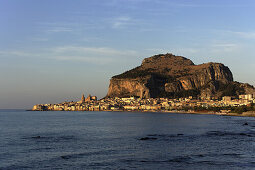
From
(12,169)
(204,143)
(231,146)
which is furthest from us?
(204,143)

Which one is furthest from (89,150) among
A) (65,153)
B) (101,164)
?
(101,164)

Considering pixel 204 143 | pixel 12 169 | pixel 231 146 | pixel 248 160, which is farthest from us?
pixel 204 143

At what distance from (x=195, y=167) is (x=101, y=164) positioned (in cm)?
1245

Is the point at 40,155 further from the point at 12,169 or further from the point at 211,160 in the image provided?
the point at 211,160

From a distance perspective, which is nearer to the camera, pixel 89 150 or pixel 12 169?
pixel 12 169

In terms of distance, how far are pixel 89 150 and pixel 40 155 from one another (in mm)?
8592

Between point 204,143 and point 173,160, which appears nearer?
point 173,160

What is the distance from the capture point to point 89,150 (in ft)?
175

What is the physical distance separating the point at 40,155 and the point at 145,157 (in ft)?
54.2

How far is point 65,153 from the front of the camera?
50.3 meters

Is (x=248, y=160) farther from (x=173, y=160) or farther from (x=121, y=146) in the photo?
(x=121, y=146)

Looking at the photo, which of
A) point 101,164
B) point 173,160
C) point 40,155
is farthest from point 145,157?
point 40,155

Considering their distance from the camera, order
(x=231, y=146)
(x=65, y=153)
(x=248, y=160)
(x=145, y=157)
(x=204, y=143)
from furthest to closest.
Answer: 1. (x=204, y=143)
2. (x=231, y=146)
3. (x=65, y=153)
4. (x=145, y=157)
5. (x=248, y=160)

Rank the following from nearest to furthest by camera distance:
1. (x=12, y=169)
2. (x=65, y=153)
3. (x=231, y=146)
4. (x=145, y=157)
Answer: (x=12, y=169) → (x=145, y=157) → (x=65, y=153) → (x=231, y=146)
